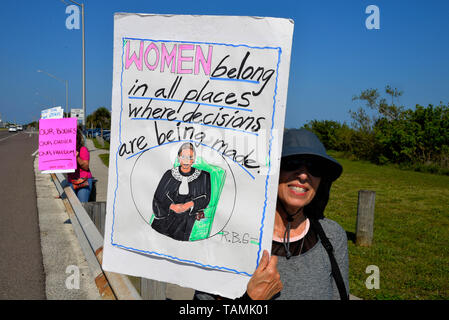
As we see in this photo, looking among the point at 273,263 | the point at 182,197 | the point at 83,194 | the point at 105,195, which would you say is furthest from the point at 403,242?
the point at 105,195

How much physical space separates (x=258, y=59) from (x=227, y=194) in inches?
21.8

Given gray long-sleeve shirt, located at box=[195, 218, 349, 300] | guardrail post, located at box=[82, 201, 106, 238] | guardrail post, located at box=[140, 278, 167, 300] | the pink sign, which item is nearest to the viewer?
gray long-sleeve shirt, located at box=[195, 218, 349, 300]

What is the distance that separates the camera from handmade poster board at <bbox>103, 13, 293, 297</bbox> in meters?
1.62

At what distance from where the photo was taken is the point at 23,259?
5.88 meters

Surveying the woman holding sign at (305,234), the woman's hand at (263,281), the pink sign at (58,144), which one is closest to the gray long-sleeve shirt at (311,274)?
the woman holding sign at (305,234)

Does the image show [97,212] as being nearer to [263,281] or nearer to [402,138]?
[263,281]

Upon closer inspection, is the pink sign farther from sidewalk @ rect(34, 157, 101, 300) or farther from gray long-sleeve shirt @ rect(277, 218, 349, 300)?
gray long-sleeve shirt @ rect(277, 218, 349, 300)

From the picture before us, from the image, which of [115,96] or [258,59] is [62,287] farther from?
[258,59]

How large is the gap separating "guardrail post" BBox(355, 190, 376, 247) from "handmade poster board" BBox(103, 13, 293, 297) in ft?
19.2

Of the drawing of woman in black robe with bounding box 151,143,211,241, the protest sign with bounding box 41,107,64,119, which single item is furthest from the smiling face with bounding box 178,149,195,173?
the protest sign with bounding box 41,107,64,119

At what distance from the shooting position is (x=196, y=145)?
1720 millimetres

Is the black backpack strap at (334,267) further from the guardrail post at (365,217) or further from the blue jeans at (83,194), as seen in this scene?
the guardrail post at (365,217)

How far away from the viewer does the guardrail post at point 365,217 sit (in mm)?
7017

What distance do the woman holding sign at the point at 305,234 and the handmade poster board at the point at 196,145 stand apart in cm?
26
